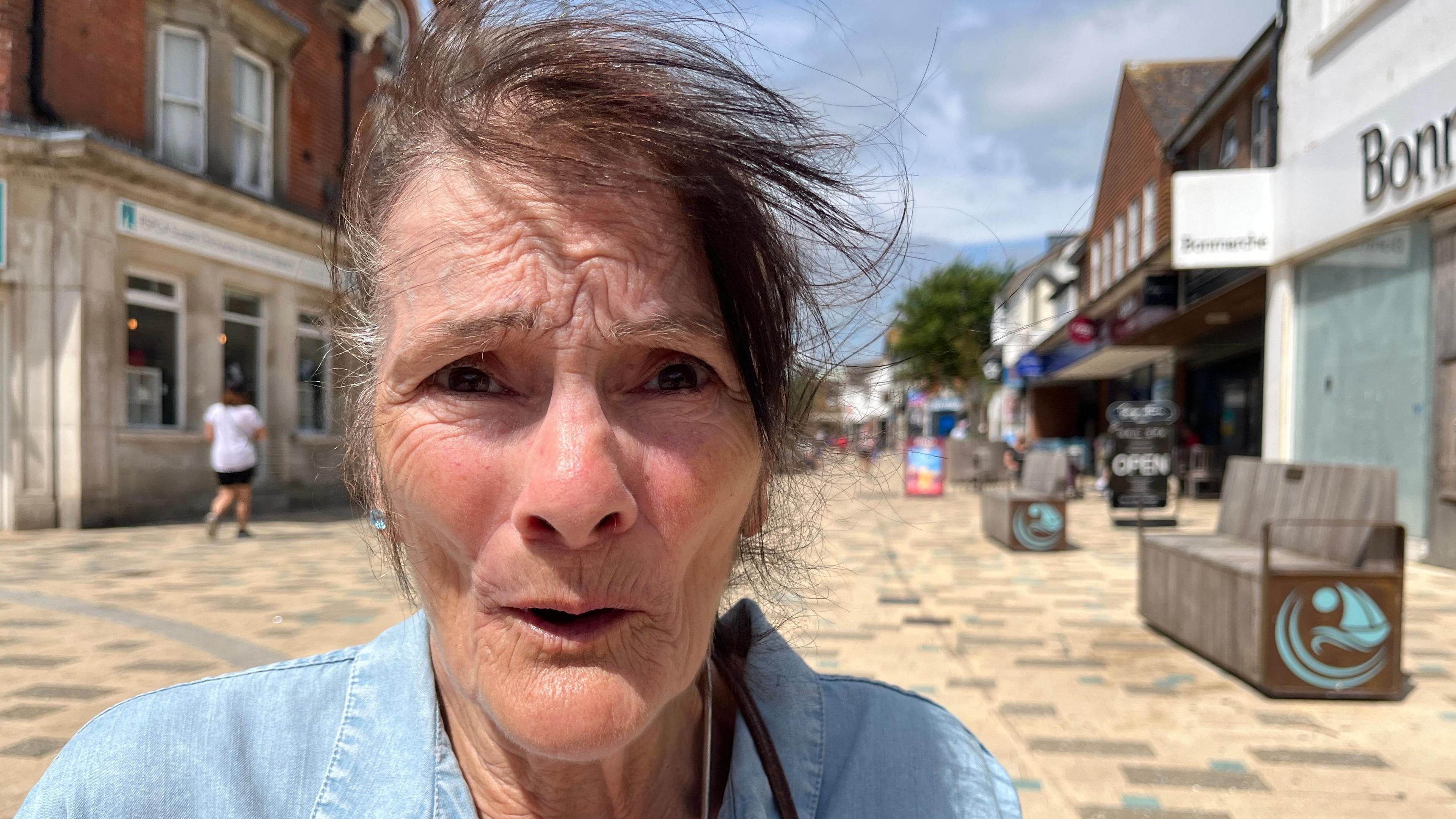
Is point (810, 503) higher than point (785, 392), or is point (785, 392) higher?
point (785, 392)

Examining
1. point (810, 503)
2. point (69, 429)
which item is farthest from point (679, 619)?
point (69, 429)

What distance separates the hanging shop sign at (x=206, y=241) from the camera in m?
11.4

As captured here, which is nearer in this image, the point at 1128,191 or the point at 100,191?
the point at 100,191

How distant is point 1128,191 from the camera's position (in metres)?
21.6

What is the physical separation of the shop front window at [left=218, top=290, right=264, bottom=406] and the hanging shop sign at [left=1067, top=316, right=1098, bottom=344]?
53.5 feet

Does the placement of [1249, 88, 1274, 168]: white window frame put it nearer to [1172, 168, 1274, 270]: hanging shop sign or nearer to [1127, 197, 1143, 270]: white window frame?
[1172, 168, 1274, 270]: hanging shop sign

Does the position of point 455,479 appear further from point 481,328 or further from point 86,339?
point 86,339

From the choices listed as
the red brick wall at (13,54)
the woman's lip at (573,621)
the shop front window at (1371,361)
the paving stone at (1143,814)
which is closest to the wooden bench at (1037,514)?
the shop front window at (1371,361)

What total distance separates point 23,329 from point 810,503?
12192mm

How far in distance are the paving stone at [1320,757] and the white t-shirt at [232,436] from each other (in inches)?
388

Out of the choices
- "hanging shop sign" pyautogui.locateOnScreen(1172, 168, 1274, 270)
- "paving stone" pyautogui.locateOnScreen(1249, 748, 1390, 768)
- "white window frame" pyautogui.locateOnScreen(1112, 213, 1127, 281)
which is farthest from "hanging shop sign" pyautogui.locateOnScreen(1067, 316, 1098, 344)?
"paving stone" pyautogui.locateOnScreen(1249, 748, 1390, 768)

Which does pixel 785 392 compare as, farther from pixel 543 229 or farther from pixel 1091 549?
pixel 1091 549

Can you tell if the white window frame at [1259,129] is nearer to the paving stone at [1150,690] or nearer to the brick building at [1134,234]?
the brick building at [1134,234]

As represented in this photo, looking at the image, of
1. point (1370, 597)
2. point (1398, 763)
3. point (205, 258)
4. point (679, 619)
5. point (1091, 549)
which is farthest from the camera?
point (205, 258)
